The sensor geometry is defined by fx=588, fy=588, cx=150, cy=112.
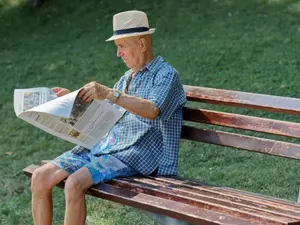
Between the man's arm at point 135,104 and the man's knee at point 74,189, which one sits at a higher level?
the man's arm at point 135,104

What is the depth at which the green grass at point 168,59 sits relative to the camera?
14.3ft

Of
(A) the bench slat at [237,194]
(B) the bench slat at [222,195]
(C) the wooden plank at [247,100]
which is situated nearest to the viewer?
(B) the bench slat at [222,195]

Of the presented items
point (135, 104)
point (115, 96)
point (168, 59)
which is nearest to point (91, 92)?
point (115, 96)

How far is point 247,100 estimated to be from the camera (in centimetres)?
330

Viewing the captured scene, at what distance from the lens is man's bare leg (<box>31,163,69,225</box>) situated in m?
3.06

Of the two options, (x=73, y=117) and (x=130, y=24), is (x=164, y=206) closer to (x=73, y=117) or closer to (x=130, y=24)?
(x=73, y=117)

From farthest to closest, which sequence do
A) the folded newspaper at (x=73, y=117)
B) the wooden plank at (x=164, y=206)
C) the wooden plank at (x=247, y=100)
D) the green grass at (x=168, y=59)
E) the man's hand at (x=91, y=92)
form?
the green grass at (x=168, y=59) < the wooden plank at (x=247, y=100) < the folded newspaper at (x=73, y=117) < the man's hand at (x=91, y=92) < the wooden plank at (x=164, y=206)

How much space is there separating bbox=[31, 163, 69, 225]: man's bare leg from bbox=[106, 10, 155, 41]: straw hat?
0.79 m

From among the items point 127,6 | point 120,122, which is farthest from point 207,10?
point 120,122

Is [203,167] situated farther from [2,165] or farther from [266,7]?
[266,7]

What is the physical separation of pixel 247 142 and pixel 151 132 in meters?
0.53

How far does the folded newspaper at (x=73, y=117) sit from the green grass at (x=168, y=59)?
3.30 feet

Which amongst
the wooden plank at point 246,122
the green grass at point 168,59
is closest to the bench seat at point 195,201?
the wooden plank at point 246,122

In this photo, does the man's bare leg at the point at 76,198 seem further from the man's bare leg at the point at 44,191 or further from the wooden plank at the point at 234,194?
the wooden plank at the point at 234,194
